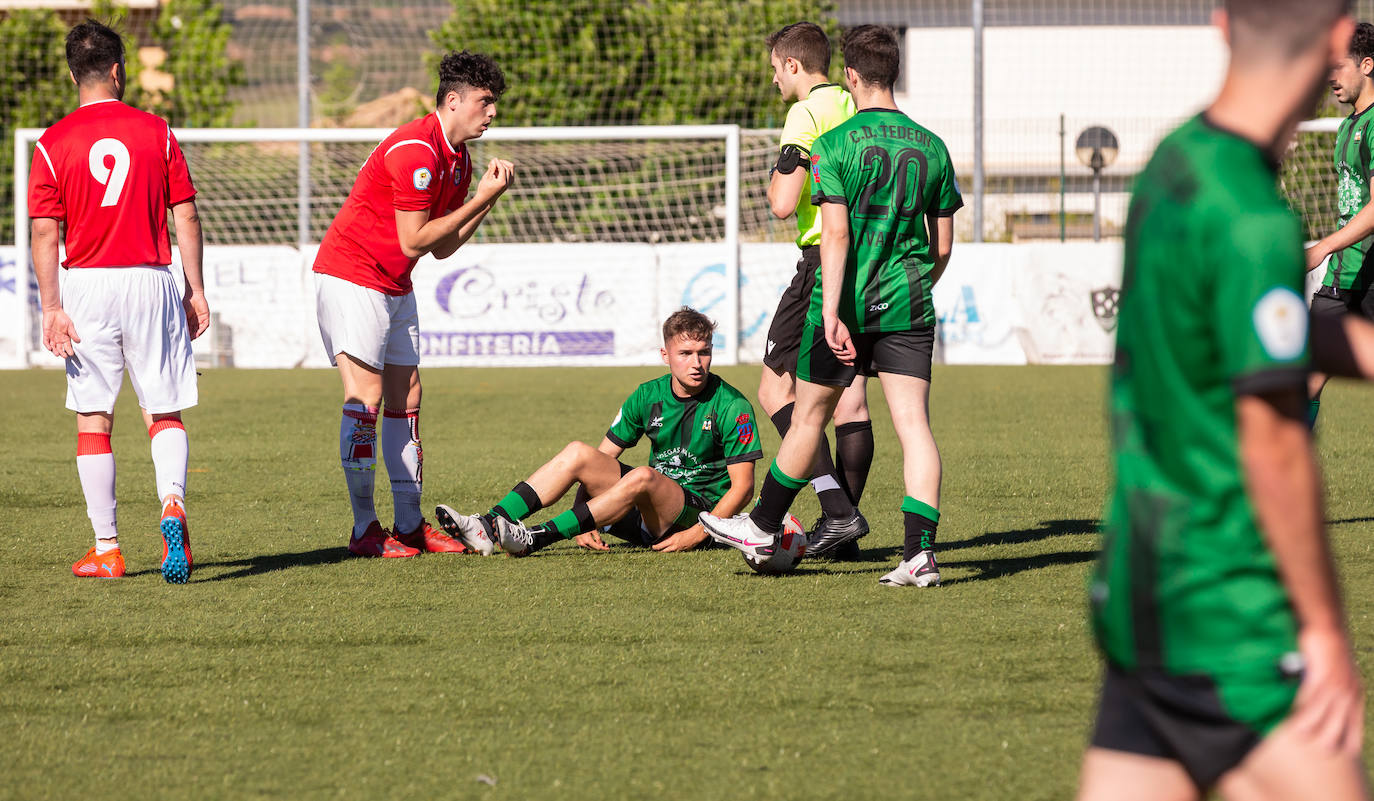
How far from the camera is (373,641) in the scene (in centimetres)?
430

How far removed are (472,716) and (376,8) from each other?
19286mm

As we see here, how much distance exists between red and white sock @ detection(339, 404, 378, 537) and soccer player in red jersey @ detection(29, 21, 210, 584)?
2.31ft

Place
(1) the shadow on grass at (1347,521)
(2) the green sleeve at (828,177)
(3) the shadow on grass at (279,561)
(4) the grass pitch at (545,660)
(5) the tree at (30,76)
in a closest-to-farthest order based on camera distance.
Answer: (4) the grass pitch at (545,660) < (2) the green sleeve at (828,177) < (3) the shadow on grass at (279,561) < (1) the shadow on grass at (1347,521) < (5) the tree at (30,76)

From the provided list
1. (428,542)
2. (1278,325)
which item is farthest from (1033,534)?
(1278,325)

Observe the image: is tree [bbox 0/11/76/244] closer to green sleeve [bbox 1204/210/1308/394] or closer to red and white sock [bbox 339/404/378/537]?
red and white sock [bbox 339/404/378/537]

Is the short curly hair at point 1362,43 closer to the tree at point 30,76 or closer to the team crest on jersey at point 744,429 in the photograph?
the team crest on jersey at point 744,429

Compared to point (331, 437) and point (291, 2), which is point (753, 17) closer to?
point (291, 2)

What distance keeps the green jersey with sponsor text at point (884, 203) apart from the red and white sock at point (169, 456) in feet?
7.90

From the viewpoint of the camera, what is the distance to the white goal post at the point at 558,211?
16.5m

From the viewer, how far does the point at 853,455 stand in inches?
223

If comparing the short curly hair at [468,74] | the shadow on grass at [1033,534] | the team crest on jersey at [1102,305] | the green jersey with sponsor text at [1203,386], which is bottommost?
the shadow on grass at [1033,534]

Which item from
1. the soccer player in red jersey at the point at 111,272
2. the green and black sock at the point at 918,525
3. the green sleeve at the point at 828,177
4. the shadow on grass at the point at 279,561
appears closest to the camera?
the green sleeve at the point at 828,177


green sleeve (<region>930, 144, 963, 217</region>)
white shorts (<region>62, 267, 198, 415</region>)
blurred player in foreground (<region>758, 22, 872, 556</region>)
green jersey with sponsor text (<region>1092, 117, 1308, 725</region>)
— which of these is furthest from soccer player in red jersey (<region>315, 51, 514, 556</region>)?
green jersey with sponsor text (<region>1092, 117, 1308, 725</region>)

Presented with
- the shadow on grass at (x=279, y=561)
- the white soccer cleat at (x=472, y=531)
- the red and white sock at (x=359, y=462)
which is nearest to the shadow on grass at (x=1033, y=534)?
the white soccer cleat at (x=472, y=531)
